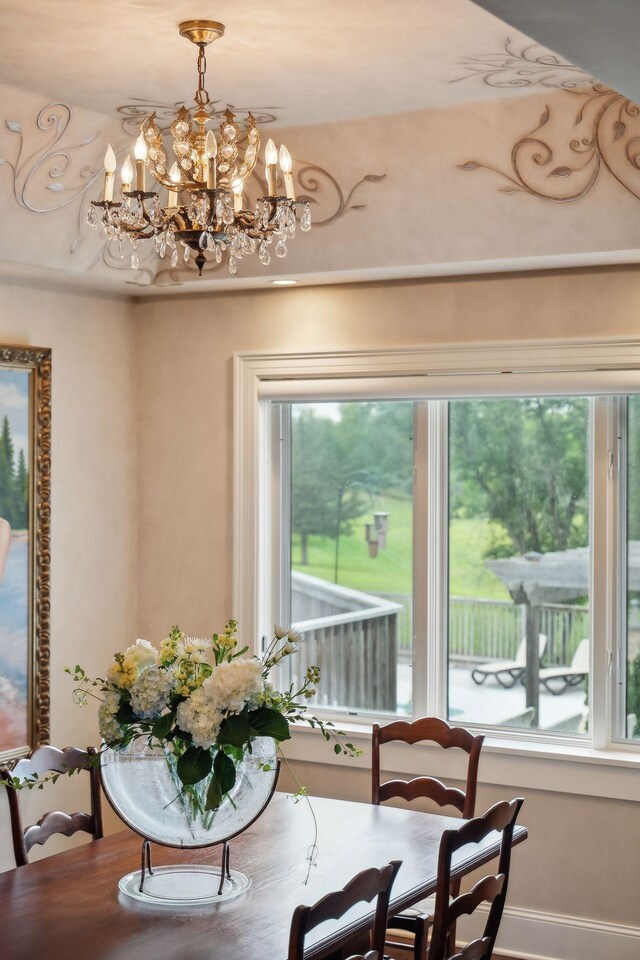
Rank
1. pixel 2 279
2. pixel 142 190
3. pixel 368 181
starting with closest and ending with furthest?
1. pixel 142 190
2. pixel 368 181
3. pixel 2 279

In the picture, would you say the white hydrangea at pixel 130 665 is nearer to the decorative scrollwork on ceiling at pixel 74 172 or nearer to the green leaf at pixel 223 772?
the green leaf at pixel 223 772

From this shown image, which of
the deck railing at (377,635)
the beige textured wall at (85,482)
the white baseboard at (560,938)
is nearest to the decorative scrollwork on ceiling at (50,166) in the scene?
the beige textured wall at (85,482)

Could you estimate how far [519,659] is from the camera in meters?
4.15

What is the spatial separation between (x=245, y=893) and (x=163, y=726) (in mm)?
458

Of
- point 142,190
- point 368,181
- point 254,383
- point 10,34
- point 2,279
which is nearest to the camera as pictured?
point 142,190

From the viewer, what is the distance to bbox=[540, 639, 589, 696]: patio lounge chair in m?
4.04

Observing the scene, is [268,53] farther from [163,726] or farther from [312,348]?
[163,726]

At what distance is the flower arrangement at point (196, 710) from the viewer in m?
2.51

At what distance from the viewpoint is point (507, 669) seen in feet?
13.7

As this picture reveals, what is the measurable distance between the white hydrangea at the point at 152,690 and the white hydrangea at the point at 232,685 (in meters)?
0.10

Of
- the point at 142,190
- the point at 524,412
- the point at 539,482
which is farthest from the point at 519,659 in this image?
the point at 142,190

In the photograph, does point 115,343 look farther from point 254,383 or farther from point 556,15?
point 556,15

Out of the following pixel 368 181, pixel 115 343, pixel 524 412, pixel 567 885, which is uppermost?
pixel 368 181

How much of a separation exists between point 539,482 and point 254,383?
1175 millimetres
